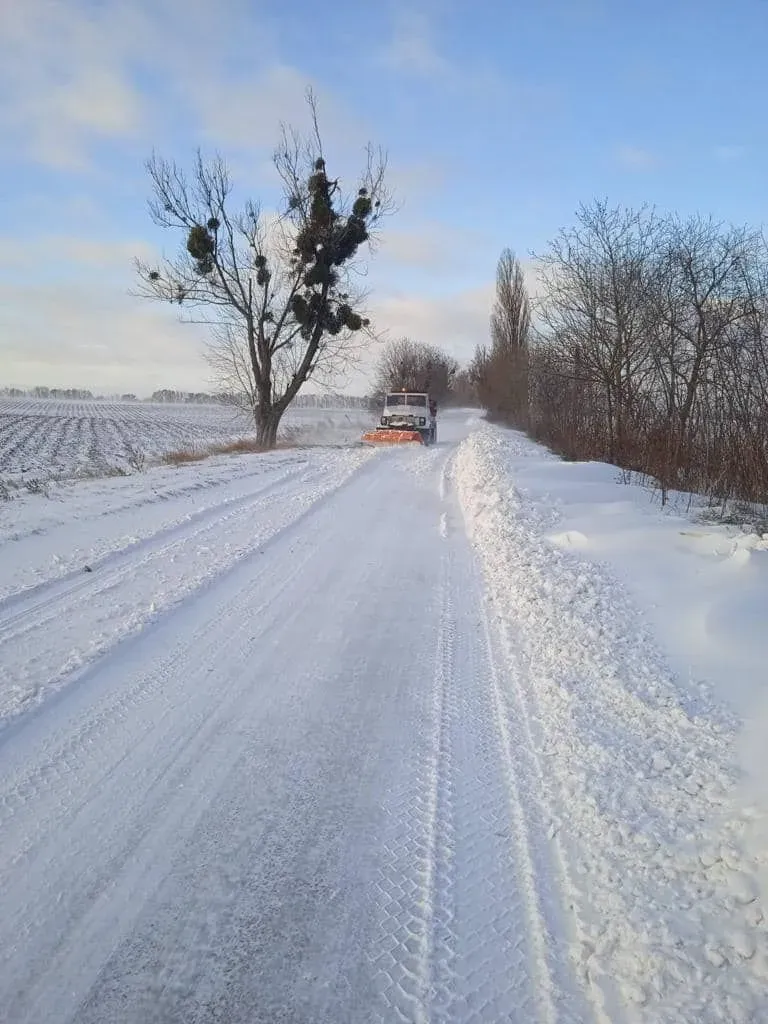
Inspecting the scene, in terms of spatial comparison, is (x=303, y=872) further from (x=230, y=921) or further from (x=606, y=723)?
(x=606, y=723)

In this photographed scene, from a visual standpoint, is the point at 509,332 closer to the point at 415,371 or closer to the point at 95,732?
the point at 415,371

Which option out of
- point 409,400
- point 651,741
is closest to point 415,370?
point 409,400

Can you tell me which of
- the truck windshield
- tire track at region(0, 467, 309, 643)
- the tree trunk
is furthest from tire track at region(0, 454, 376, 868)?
the truck windshield

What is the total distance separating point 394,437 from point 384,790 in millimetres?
22692

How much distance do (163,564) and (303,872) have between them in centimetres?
481

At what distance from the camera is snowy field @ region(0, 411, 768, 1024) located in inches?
91.0

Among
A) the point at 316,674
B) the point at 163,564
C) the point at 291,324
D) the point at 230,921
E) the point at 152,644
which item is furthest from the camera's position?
the point at 291,324

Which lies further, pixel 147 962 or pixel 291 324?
pixel 291 324

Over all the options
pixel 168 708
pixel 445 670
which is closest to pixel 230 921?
pixel 168 708

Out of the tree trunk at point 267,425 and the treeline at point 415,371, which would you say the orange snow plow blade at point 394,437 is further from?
the treeline at point 415,371

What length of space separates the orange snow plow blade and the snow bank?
17544 mm

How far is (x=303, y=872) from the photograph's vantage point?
2826 mm

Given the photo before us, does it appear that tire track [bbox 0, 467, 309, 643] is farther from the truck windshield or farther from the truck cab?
the truck windshield

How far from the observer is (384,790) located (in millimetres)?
3396
